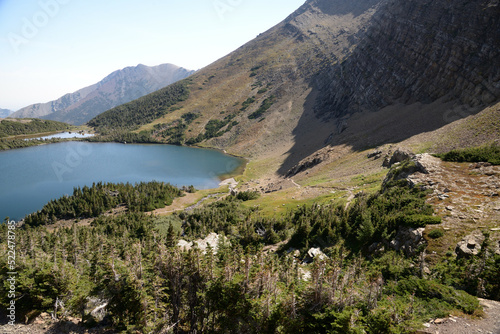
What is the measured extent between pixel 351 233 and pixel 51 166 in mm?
145421

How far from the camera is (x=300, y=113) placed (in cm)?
16200

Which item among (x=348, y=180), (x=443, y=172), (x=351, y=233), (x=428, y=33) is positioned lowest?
(x=348, y=180)

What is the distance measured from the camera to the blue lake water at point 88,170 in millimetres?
89169

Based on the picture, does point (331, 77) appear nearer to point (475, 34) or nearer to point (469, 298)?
point (475, 34)

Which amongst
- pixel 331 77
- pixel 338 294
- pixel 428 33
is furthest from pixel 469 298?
pixel 331 77

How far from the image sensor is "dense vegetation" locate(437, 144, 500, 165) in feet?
101

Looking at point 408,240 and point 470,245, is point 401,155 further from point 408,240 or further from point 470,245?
point 470,245

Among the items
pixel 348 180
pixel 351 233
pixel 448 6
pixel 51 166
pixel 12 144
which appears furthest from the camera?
pixel 12 144

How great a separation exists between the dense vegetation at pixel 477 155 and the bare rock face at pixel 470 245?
16515 millimetres

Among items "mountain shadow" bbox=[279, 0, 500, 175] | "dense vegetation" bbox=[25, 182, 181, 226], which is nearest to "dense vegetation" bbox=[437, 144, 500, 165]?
"mountain shadow" bbox=[279, 0, 500, 175]

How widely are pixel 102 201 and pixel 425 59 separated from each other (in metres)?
127

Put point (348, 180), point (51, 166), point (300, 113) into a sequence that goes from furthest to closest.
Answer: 1. point (300, 113)
2. point (51, 166)
3. point (348, 180)

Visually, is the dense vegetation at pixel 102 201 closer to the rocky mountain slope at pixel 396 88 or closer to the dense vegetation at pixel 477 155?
the rocky mountain slope at pixel 396 88

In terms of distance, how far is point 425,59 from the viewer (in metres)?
98.2
